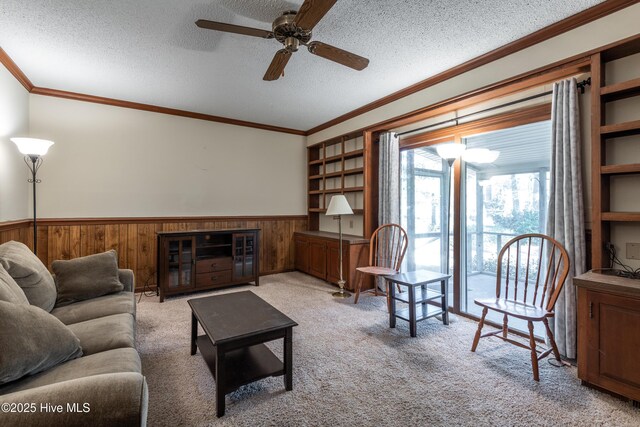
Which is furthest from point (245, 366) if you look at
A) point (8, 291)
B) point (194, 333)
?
point (8, 291)

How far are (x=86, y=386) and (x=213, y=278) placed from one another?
128 inches

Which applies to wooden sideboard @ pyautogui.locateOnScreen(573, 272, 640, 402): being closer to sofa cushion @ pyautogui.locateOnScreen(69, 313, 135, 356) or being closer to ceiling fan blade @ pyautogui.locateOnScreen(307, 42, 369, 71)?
ceiling fan blade @ pyautogui.locateOnScreen(307, 42, 369, 71)

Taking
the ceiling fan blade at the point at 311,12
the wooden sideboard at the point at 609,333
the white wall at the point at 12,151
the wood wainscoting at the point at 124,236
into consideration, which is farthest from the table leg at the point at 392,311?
the white wall at the point at 12,151

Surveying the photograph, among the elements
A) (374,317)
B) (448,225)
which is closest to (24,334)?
(374,317)

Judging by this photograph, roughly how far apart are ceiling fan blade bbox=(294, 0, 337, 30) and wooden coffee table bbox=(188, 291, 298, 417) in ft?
6.35

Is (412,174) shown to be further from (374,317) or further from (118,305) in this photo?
(118,305)

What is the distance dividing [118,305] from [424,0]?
3209 millimetres

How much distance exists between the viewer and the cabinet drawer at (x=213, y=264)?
4125 millimetres

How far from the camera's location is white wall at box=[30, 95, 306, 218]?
3816 millimetres

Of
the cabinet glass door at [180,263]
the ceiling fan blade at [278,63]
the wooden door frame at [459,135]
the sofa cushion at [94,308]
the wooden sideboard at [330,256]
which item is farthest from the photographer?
the wooden sideboard at [330,256]

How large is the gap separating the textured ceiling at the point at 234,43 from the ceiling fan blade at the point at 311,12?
303mm

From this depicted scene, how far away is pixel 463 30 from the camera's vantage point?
8.02 ft

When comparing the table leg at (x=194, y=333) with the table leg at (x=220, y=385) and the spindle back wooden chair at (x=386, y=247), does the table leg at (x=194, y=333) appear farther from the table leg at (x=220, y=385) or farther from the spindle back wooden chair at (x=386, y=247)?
the spindle back wooden chair at (x=386, y=247)

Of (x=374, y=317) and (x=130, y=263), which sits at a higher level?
(x=130, y=263)
